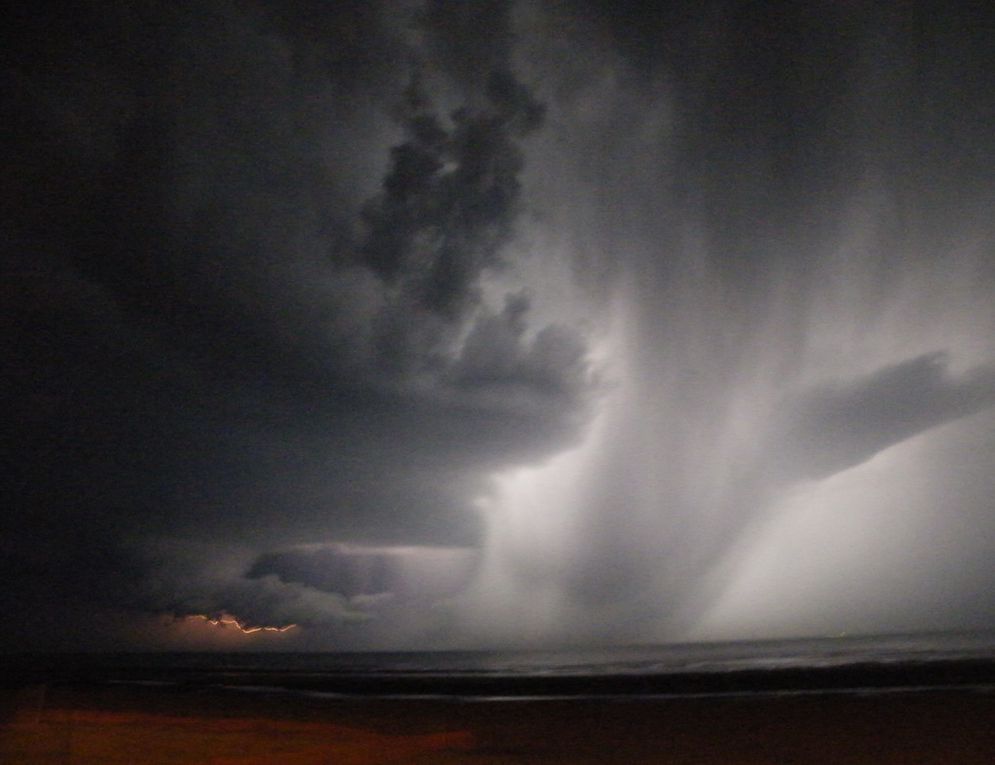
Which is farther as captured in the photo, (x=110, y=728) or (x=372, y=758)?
(x=110, y=728)

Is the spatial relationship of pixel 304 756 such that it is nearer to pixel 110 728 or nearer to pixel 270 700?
pixel 110 728

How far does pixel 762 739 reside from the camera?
1320 cm

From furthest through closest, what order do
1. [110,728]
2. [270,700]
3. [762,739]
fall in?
1. [270,700]
2. [110,728]
3. [762,739]

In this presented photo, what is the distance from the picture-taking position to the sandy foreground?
11.7 metres

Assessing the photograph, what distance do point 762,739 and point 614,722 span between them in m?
4.94

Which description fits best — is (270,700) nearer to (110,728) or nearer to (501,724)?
(110,728)

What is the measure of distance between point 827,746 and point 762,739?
4.86ft

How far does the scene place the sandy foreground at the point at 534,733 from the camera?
1166cm

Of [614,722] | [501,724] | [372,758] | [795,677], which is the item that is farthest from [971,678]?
[372,758]

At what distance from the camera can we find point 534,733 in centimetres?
1510

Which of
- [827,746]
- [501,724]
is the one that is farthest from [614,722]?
[827,746]

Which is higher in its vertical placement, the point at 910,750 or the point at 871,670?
the point at 910,750

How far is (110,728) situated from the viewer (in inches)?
653

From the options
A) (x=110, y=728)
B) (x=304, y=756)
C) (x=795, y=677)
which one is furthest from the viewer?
(x=795, y=677)
